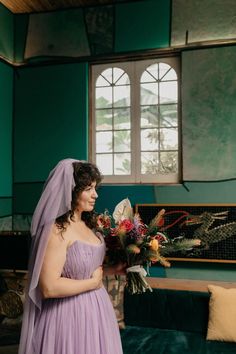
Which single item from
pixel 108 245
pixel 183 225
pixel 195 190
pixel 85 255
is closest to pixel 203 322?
pixel 183 225

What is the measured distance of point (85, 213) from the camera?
6.35ft

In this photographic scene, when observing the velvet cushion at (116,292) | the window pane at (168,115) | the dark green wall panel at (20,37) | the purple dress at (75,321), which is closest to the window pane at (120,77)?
the window pane at (168,115)

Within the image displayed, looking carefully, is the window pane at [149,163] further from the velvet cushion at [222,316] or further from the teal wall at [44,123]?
the velvet cushion at [222,316]

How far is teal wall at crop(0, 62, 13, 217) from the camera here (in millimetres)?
3488

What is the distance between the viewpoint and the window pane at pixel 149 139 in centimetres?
340

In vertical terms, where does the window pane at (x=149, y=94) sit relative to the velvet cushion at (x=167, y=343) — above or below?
above

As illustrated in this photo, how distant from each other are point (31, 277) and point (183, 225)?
5.83ft

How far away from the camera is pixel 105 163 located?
354 centimetres

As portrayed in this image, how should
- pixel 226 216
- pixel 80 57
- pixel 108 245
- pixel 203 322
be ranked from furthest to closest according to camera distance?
pixel 80 57 → pixel 226 216 → pixel 203 322 → pixel 108 245

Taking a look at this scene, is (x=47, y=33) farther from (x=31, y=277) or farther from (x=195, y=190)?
(x=31, y=277)

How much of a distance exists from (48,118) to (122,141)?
767mm

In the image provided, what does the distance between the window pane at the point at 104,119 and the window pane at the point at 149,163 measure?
0.45m

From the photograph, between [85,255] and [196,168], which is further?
[196,168]

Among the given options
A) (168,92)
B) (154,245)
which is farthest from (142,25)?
(154,245)
